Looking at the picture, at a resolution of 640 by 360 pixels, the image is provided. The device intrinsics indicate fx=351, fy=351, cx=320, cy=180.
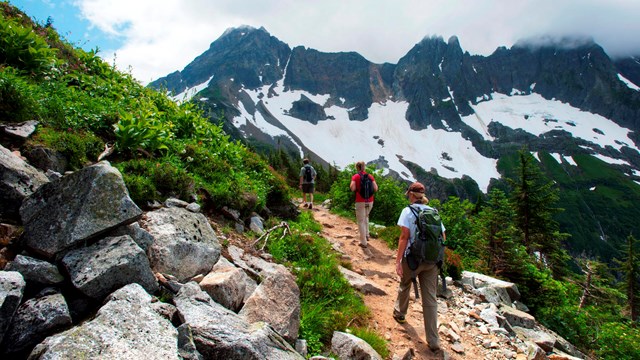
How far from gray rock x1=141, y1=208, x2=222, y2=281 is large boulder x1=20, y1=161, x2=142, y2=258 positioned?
68cm

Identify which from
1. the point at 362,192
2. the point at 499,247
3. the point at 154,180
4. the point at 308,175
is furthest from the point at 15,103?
the point at 499,247

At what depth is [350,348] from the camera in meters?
4.85

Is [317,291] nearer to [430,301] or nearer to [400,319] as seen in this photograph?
[400,319]

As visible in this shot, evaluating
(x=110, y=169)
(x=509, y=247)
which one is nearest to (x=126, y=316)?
(x=110, y=169)

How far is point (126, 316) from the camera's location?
305 cm

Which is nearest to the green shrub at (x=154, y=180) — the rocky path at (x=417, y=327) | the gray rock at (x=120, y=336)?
the gray rock at (x=120, y=336)

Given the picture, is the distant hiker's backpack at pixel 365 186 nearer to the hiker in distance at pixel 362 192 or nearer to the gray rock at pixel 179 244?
the hiker in distance at pixel 362 192

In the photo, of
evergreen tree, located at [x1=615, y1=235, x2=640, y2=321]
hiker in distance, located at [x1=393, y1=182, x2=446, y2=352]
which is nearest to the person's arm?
hiker in distance, located at [x1=393, y1=182, x2=446, y2=352]

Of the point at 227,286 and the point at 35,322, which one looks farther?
the point at 227,286

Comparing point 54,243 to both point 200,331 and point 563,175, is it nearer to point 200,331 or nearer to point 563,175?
point 200,331

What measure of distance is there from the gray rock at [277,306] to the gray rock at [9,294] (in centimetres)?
224

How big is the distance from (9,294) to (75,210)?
107 centimetres

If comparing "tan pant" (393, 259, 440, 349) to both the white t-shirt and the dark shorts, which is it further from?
the dark shorts

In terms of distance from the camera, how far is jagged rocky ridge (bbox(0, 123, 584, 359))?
2869mm
